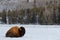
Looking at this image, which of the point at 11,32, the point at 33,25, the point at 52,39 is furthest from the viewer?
the point at 33,25

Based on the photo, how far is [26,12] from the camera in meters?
3.50

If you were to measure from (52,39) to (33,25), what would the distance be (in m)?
1.67

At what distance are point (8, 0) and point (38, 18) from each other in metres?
0.64

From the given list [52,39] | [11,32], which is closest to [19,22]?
[11,32]

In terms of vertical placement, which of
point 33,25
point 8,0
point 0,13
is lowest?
point 33,25

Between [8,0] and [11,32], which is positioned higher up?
[8,0]

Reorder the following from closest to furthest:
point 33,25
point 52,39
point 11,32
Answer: point 52,39, point 11,32, point 33,25

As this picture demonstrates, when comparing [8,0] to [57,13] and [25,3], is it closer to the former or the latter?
[25,3]

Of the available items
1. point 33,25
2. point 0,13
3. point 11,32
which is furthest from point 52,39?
point 0,13

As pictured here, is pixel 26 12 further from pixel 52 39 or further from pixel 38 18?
pixel 52 39

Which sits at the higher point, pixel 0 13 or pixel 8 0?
pixel 8 0

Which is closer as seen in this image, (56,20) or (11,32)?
(11,32)

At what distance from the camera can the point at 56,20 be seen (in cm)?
351

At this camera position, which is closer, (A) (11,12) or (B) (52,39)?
(B) (52,39)
